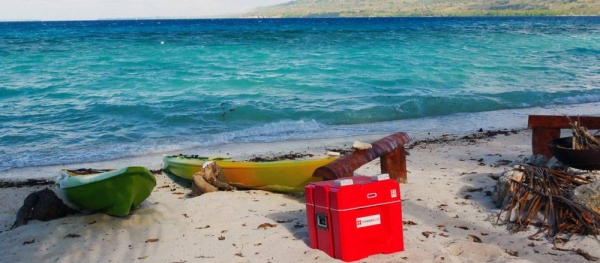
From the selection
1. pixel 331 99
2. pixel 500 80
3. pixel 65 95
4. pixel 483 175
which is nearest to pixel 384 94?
pixel 331 99

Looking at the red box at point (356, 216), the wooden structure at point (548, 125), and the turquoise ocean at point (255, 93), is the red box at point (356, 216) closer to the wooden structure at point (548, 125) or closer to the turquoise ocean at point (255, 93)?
the wooden structure at point (548, 125)

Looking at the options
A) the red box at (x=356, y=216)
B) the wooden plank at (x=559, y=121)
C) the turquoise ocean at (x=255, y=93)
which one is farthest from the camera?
the turquoise ocean at (x=255, y=93)

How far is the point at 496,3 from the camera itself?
493 ft

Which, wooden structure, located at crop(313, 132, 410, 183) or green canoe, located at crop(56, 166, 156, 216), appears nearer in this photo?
wooden structure, located at crop(313, 132, 410, 183)

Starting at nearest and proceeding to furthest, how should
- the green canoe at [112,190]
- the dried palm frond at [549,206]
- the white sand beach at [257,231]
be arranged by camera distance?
1. the white sand beach at [257,231]
2. the dried palm frond at [549,206]
3. the green canoe at [112,190]

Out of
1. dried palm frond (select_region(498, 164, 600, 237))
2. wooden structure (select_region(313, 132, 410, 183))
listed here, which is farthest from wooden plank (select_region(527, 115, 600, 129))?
wooden structure (select_region(313, 132, 410, 183))

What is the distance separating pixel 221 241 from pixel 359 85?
14770 millimetres

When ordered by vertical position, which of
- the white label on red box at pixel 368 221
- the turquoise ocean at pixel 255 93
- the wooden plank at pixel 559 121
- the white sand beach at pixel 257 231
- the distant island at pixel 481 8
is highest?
the wooden plank at pixel 559 121

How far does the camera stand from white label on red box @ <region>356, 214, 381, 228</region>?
4828 millimetres

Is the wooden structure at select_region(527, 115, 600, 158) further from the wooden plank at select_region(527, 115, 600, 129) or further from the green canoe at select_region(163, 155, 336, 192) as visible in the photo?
the green canoe at select_region(163, 155, 336, 192)

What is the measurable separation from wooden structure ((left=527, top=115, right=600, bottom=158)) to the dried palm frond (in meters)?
1.09

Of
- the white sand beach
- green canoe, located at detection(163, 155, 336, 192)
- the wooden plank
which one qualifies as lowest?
the white sand beach

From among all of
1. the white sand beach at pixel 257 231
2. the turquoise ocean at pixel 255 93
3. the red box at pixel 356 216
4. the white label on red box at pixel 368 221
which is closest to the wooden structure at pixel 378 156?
the white sand beach at pixel 257 231

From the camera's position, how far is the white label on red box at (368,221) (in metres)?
4.83
